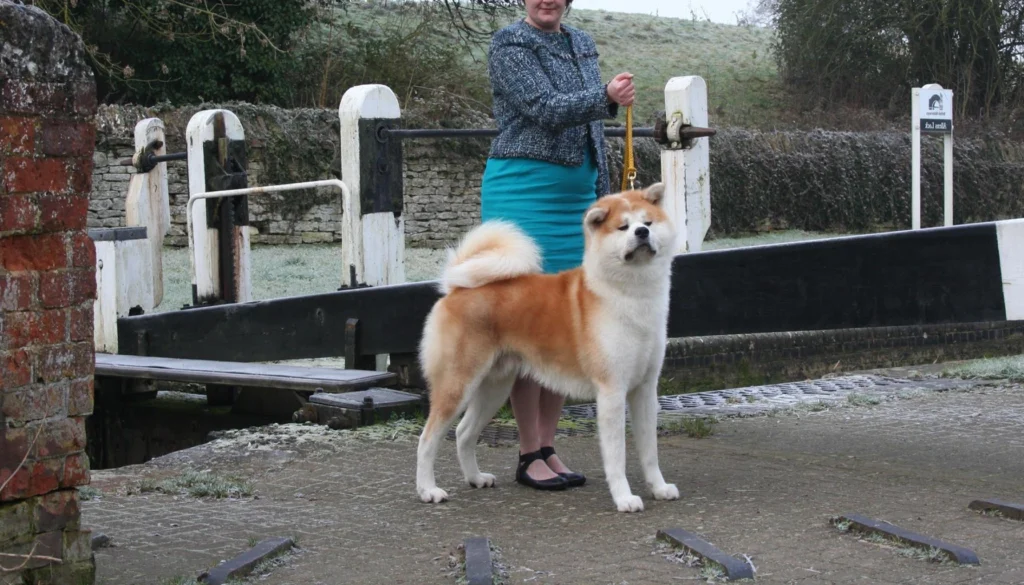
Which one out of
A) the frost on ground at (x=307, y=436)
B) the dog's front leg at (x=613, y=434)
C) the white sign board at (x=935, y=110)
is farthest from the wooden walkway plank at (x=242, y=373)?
the white sign board at (x=935, y=110)

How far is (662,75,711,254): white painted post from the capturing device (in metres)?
7.09

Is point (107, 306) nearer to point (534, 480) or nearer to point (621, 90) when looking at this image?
point (534, 480)

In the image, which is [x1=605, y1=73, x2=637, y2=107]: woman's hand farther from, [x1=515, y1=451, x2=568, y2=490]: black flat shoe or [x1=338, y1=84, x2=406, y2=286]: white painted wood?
[x1=338, y1=84, x2=406, y2=286]: white painted wood

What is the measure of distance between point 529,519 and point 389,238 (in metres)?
3.74

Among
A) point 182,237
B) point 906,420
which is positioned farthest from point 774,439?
point 182,237

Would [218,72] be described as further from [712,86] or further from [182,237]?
[712,86]

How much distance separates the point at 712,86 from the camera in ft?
120

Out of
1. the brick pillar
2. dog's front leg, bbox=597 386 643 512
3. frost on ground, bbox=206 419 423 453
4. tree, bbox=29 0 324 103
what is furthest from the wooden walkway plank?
tree, bbox=29 0 324 103

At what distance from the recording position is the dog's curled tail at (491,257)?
508 centimetres

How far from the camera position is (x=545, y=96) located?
204 inches

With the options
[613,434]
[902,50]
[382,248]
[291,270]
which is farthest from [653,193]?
[902,50]

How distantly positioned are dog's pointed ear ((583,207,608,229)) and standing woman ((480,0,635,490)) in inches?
19.6

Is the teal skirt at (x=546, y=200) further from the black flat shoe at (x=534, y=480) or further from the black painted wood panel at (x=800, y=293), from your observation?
the black painted wood panel at (x=800, y=293)

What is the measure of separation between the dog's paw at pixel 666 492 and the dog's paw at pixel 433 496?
2.75ft
